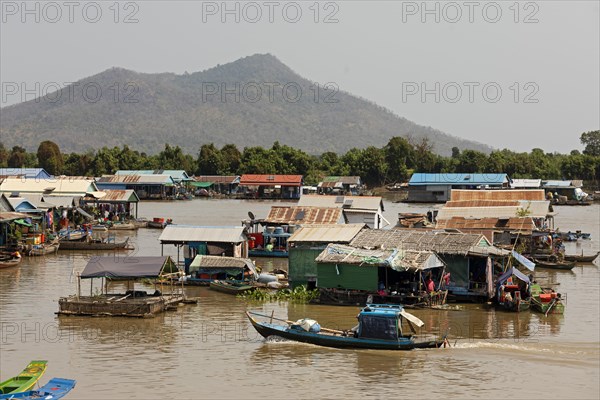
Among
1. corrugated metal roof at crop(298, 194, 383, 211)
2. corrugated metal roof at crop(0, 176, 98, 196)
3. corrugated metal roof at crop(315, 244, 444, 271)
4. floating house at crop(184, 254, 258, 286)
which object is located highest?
corrugated metal roof at crop(0, 176, 98, 196)

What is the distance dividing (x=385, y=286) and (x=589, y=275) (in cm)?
1024

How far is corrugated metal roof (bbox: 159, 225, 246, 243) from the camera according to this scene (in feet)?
89.2

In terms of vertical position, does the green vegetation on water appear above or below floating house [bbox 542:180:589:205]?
below

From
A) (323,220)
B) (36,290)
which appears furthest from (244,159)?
(36,290)

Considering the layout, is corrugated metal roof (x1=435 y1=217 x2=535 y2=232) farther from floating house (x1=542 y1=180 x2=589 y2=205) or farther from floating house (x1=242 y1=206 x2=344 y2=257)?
floating house (x1=542 y1=180 x2=589 y2=205)

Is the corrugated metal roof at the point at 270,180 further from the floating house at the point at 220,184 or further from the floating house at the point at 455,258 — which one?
the floating house at the point at 455,258

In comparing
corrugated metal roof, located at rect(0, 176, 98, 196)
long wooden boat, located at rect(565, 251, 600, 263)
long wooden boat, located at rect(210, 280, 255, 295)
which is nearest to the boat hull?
long wooden boat, located at rect(210, 280, 255, 295)

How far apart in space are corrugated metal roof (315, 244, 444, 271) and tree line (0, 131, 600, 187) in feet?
198

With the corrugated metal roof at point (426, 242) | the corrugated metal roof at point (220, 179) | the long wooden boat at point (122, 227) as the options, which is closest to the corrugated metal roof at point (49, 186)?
the long wooden boat at point (122, 227)

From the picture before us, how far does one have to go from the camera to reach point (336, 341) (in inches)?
715

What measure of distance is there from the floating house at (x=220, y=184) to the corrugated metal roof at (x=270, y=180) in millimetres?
3387

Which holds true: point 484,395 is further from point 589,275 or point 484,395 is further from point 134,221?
point 134,221

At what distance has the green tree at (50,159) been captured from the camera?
88.7 meters

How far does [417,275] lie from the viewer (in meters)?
22.6
